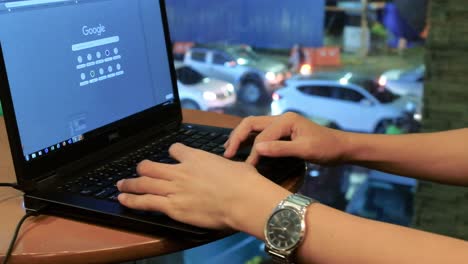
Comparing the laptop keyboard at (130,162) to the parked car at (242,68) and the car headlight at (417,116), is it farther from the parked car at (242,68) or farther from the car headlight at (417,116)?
the car headlight at (417,116)

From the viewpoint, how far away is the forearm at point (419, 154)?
1.05 m

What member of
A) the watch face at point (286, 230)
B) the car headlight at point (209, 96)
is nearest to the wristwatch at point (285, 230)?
the watch face at point (286, 230)

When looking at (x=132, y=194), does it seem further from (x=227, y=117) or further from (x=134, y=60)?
(x=227, y=117)

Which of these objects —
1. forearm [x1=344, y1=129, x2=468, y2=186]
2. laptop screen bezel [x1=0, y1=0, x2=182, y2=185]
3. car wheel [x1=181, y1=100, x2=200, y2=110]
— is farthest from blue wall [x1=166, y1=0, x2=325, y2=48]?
forearm [x1=344, y1=129, x2=468, y2=186]

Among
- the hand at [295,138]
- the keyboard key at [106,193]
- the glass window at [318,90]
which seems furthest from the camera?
the glass window at [318,90]

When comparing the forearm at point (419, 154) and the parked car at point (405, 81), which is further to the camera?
the parked car at point (405, 81)

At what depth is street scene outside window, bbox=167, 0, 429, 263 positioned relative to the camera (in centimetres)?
186

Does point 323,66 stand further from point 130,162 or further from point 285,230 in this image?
point 285,230

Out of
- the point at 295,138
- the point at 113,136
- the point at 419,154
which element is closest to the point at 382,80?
the point at 419,154

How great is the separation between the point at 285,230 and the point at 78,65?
47cm

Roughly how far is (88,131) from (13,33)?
0.21m

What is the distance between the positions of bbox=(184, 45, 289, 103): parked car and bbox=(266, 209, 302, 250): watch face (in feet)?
4.19

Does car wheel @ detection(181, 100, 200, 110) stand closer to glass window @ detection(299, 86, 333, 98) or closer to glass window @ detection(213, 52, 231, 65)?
glass window @ detection(213, 52, 231, 65)

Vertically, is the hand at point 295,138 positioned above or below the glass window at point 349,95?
above
